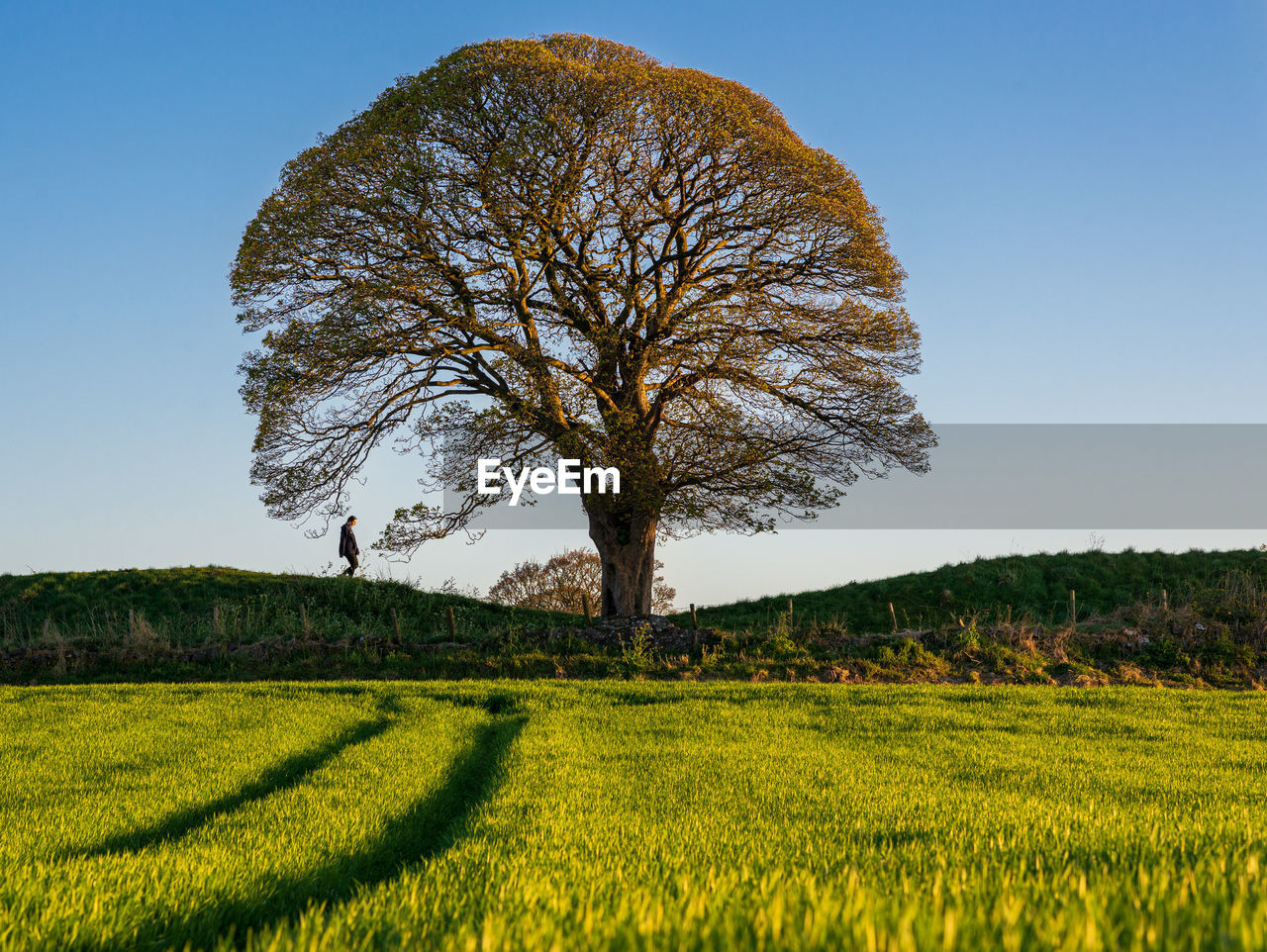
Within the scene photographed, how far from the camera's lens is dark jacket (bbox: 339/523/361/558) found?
2648 centimetres

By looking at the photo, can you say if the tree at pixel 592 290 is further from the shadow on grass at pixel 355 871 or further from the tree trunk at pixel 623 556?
the shadow on grass at pixel 355 871

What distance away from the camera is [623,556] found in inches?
821

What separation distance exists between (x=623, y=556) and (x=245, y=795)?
13.4 meters

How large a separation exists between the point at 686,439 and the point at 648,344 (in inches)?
103

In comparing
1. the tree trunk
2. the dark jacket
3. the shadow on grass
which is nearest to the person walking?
the dark jacket

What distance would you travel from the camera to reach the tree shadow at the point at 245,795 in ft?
20.1

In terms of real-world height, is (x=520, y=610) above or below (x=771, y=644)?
above

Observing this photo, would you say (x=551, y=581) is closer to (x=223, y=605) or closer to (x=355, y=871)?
(x=223, y=605)

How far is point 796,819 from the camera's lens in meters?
5.95

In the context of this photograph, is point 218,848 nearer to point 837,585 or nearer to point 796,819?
point 796,819

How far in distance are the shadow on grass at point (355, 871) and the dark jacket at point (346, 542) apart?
17.4 m

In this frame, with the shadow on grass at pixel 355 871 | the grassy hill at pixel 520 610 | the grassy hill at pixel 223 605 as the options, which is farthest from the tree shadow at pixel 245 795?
the grassy hill at pixel 520 610

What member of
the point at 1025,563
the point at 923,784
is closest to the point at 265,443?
the point at 923,784

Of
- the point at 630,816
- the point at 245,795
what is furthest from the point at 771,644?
the point at 630,816
